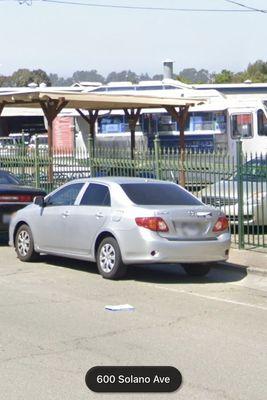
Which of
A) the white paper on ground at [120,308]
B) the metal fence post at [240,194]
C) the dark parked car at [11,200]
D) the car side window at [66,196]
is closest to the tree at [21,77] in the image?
the dark parked car at [11,200]

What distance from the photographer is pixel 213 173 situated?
14.6 metres

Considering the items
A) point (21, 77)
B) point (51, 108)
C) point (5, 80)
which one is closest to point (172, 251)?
point (51, 108)

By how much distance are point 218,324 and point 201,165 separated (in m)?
6.62

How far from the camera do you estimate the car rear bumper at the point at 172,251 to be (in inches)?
430

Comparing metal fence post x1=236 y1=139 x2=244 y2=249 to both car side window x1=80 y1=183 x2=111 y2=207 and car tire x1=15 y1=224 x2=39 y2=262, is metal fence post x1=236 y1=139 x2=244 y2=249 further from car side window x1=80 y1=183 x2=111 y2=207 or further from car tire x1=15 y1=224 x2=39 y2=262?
car tire x1=15 y1=224 x2=39 y2=262

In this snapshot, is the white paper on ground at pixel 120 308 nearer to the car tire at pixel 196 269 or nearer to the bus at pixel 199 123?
the car tire at pixel 196 269

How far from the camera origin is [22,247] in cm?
1330

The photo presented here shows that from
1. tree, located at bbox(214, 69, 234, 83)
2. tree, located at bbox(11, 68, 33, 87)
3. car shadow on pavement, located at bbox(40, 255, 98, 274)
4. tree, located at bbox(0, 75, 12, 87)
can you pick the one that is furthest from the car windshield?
tree, located at bbox(0, 75, 12, 87)

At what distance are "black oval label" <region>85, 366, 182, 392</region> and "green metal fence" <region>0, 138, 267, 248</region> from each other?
8.63 metres

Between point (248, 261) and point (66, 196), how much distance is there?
3.20 metres

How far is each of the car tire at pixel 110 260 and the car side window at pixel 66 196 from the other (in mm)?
1236

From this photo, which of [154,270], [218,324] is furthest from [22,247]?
[218,324]

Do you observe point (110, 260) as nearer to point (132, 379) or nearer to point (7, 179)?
point (7, 179)

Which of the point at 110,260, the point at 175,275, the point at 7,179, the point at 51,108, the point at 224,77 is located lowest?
the point at 175,275
